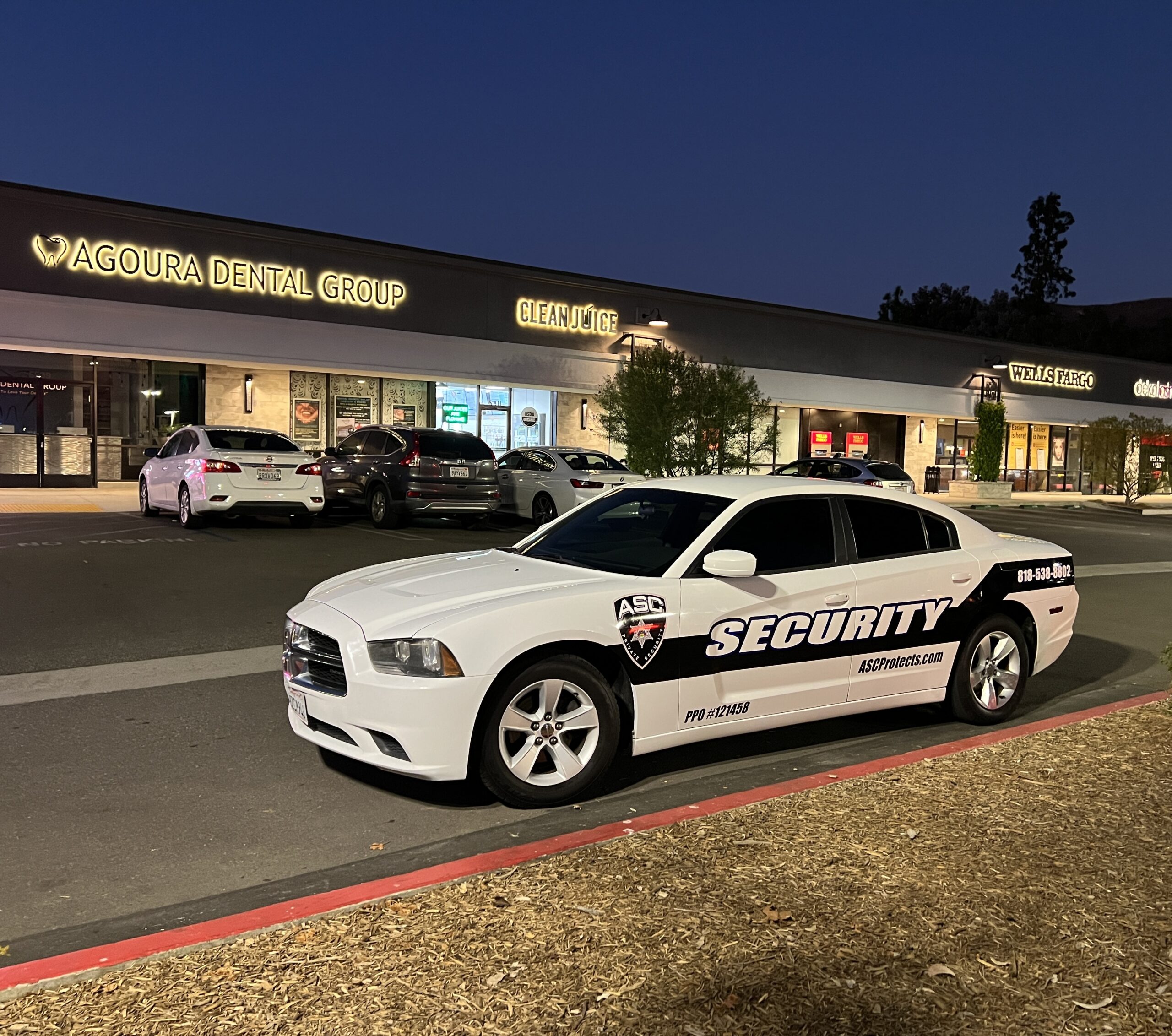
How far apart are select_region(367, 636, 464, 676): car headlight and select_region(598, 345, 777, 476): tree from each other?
1834 centimetres

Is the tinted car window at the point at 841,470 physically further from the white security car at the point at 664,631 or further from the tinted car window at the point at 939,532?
the tinted car window at the point at 939,532

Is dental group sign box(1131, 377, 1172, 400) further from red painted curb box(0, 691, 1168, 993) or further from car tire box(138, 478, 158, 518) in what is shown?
red painted curb box(0, 691, 1168, 993)

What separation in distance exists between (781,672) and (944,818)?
4.14ft

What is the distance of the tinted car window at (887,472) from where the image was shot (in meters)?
25.9

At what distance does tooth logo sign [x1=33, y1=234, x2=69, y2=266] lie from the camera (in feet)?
71.6

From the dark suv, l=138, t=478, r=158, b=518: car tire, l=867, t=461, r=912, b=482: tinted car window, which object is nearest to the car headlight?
the dark suv

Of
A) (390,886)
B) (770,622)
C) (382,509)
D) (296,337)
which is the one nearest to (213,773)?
(390,886)

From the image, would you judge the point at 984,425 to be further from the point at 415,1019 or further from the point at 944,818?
the point at 415,1019

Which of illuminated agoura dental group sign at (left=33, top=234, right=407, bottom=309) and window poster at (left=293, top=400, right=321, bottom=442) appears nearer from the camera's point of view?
illuminated agoura dental group sign at (left=33, top=234, right=407, bottom=309)

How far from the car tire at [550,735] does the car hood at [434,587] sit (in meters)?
0.41

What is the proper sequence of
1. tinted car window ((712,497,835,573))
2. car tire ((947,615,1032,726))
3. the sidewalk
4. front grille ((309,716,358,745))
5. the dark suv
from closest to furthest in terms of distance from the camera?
front grille ((309,716,358,745)) < tinted car window ((712,497,835,573)) < car tire ((947,615,1032,726)) < the dark suv < the sidewalk

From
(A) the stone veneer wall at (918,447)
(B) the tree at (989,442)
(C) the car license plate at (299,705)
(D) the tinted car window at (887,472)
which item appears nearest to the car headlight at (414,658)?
(C) the car license plate at (299,705)

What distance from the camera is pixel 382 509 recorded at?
17.9 metres

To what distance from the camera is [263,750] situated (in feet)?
19.2
